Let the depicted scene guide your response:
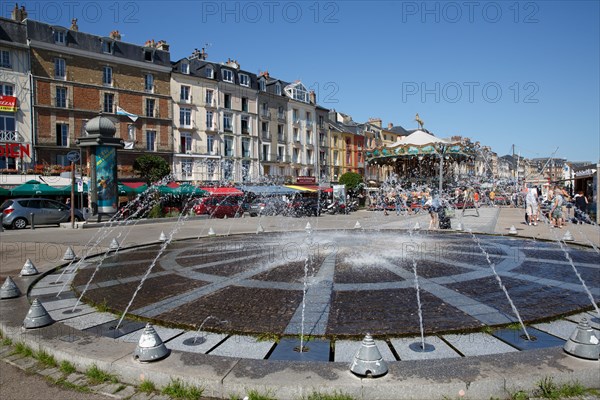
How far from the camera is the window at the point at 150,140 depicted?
43.2 metres

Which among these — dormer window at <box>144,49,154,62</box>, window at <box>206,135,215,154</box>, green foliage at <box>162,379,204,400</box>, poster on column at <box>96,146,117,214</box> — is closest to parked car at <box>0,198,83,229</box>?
poster on column at <box>96,146,117,214</box>

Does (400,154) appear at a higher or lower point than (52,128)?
lower

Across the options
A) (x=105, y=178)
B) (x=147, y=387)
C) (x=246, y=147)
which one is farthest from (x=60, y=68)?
(x=147, y=387)

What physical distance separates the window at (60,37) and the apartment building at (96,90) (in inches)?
3.2

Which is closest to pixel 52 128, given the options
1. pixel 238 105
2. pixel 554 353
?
pixel 238 105

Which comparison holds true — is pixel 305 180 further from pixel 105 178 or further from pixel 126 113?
pixel 105 178

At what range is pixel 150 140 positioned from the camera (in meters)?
43.5

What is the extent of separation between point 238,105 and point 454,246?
43.5 metres

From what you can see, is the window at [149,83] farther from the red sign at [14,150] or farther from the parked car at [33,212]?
the parked car at [33,212]

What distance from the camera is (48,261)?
10.6 m

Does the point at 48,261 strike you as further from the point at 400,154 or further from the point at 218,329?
the point at 400,154

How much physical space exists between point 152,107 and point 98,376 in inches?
1724

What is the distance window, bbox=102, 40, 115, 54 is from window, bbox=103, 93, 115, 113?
428 cm

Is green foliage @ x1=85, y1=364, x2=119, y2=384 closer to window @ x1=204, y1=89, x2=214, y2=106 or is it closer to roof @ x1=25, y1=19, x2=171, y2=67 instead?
roof @ x1=25, y1=19, x2=171, y2=67
